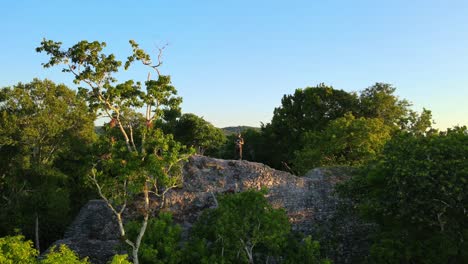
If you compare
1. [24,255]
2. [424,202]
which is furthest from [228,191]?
[24,255]

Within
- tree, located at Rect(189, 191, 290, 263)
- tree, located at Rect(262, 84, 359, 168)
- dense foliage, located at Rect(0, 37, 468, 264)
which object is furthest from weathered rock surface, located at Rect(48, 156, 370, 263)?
tree, located at Rect(262, 84, 359, 168)

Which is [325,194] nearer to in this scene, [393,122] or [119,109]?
[119,109]

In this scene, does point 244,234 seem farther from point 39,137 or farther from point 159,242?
point 39,137

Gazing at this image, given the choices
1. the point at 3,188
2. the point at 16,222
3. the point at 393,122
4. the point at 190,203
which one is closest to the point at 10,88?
the point at 3,188

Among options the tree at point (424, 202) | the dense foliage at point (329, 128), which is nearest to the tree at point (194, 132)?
the dense foliage at point (329, 128)

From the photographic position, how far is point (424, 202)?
55.4ft

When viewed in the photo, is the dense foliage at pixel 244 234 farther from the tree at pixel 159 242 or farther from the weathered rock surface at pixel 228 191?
the weathered rock surface at pixel 228 191

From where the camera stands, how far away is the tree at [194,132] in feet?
245

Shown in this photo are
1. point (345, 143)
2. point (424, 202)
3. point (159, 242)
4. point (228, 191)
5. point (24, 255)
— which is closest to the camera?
point (24, 255)

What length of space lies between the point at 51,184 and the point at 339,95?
3962 centimetres

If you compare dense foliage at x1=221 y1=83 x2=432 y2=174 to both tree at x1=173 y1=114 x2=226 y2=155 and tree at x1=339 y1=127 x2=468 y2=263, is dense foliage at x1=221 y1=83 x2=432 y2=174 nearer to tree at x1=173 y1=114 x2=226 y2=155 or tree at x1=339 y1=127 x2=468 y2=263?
tree at x1=173 y1=114 x2=226 y2=155

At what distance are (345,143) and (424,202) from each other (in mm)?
27229

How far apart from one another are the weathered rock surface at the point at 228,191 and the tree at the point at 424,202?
637 centimetres

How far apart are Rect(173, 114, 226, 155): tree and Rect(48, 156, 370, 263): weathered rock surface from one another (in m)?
36.1
